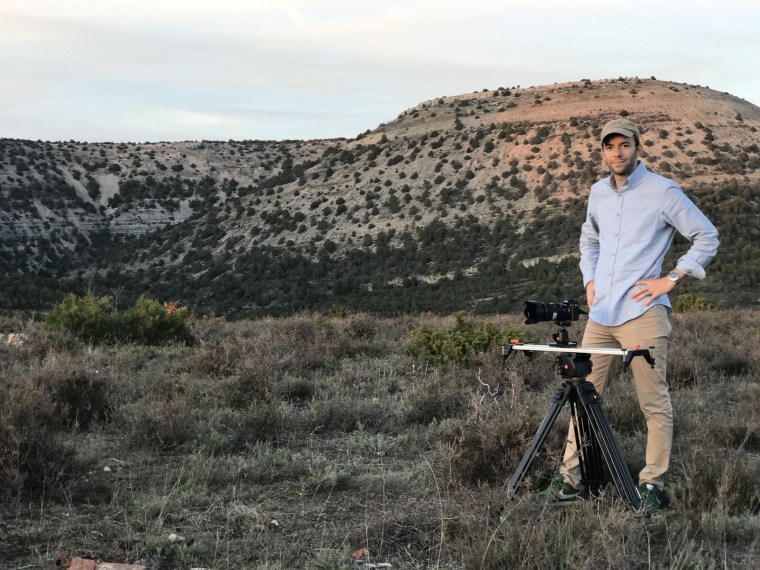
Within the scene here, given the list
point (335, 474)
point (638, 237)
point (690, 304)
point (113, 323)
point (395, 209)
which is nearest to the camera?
point (638, 237)

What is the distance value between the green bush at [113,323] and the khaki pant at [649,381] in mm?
9001

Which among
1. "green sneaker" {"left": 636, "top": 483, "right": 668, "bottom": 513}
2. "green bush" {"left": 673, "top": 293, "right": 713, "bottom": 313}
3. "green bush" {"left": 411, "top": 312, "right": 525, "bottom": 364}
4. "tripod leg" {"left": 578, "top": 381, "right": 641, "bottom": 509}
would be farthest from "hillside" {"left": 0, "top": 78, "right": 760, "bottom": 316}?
"tripod leg" {"left": 578, "top": 381, "right": 641, "bottom": 509}

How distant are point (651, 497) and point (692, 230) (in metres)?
1.47

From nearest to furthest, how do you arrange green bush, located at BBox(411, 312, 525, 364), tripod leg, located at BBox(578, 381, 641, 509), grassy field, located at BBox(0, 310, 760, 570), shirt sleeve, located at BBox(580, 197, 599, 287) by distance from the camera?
grassy field, located at BBox(0, 310, 760, 570) < tripod leg, located at BBox(578, 381, 641, 509) < shirt sleeve, located at BBox(580, 197, 599, 287) < green bush, located at BBox(411, 312, 525, 364)

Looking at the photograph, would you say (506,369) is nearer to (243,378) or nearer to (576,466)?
(243,378)

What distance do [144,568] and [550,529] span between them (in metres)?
1.88

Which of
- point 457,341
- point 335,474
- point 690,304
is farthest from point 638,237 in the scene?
point 690,304

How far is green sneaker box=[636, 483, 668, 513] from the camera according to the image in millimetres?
3971

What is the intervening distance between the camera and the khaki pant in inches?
14.4

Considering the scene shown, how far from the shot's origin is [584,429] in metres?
4.02

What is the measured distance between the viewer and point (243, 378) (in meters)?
7.17

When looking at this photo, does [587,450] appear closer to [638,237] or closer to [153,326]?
[638,237]

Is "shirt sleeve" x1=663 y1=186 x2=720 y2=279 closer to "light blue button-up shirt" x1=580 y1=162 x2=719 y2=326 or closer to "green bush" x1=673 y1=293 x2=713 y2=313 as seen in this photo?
"light blue button-up shirt" x1=580 y1=162 x2=719 y2=326

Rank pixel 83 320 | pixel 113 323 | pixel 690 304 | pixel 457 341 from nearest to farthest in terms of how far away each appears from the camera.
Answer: pixel 457 341
pixel 83 320
pixel 113 323
pixel 690 304
